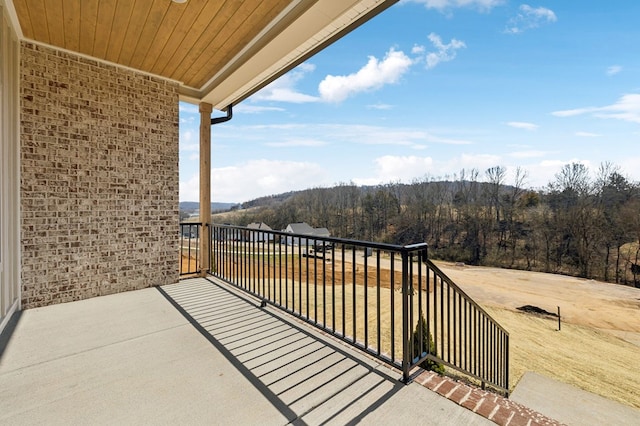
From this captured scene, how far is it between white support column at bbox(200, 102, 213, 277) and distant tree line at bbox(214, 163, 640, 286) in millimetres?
27801

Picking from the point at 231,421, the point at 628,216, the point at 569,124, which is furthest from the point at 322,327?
the point at 628,216

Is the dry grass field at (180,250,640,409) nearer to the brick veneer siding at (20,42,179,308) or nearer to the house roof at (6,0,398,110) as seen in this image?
the brick veneer siding at (20,42,179,308)

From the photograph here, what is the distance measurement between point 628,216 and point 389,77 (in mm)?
22498

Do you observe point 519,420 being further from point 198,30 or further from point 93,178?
point 93,178

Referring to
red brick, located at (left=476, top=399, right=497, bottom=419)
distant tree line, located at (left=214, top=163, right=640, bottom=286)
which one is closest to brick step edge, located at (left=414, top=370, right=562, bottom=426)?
red brick, located at (left=476, top=399, right=497, bottom=419)

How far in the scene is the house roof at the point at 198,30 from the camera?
2439mm

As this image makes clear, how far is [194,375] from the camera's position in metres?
1.85

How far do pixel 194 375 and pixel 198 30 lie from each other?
10.2 ft

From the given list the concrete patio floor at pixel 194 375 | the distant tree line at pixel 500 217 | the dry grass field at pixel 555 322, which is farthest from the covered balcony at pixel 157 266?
the distant tree line at pixel 500 217

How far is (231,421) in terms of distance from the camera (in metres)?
1.43

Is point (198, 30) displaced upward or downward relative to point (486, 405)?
upward

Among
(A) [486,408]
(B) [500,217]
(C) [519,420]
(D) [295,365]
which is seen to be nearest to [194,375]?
(D) [295,365]

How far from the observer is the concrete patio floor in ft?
4.85

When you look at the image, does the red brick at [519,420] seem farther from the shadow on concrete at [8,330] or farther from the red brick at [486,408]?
the shadow on concrete at [8,330]
